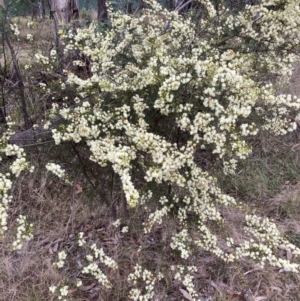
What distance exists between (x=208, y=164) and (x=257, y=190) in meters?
0.69

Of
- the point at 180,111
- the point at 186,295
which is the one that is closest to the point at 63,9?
the point at 180,111

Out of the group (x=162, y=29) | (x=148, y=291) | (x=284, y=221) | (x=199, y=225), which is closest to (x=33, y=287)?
(x=148, y=291)

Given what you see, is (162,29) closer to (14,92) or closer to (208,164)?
(208,164)

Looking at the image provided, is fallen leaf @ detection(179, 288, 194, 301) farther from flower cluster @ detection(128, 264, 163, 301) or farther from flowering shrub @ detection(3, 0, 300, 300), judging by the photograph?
flower cluster @ detection(128, 264, 163, 301)

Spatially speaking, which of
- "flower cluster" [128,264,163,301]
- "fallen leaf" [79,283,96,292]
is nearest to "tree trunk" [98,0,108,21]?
"fallen leaf" [79,283,96,292]

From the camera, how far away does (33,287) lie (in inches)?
104

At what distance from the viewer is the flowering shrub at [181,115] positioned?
6.39ft

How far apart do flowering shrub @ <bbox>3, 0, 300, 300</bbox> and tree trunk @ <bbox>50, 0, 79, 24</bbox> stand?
1.88 metres

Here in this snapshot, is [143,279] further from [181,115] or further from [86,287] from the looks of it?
[181,115]

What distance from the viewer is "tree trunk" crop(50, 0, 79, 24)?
15.4 ft

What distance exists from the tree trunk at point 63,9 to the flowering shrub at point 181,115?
73.9 inches

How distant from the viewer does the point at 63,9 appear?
471 cm

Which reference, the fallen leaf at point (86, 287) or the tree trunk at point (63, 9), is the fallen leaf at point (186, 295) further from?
the tree trunk at point (63, 9)

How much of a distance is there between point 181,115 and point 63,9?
130 inches
